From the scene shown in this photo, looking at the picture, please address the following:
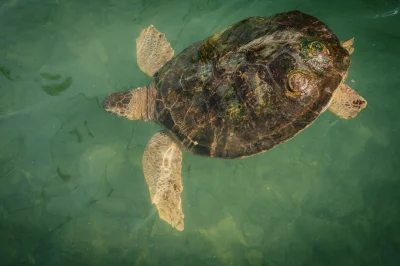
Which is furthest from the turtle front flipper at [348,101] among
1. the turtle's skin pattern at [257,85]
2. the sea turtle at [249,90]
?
the turtle's skin pattern at [257,85]

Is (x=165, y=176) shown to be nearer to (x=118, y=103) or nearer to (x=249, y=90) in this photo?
(x=118, y=103)

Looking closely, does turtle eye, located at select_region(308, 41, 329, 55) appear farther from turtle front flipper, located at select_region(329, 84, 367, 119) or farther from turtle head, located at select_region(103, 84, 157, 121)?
turtle head, located at select_region(103, 84, 157, 121)

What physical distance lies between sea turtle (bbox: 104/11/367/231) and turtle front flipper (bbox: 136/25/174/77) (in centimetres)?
67

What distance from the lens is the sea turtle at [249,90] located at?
3.07 metres

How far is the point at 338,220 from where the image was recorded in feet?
13.3

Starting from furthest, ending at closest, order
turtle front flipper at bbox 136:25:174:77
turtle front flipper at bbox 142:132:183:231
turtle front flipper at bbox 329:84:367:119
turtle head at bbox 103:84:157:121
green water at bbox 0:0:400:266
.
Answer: turtle front flipper at bbox 136:25:174:77 → turtle head at bbox 103:84:157:121 → green water at bbox 0:0:400:266 → turtle front flipper at bbox 142:132:183:231 → turtle front flipper at bbox 329:84:367:119

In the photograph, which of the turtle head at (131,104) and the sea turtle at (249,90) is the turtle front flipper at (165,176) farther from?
the turtle head at (131,104)

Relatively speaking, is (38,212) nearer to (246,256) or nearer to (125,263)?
(125,263)

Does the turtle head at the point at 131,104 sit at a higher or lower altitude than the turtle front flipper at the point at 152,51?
lower

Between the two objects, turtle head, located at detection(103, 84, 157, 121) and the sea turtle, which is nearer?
the sea turtle

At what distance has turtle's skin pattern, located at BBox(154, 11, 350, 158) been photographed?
10.0ft

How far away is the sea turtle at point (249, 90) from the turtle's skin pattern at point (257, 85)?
0.04 feet

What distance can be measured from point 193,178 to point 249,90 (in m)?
1.80

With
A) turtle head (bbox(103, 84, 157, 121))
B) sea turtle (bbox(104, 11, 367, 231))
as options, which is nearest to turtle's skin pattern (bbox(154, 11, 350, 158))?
sea turtle (bbox(104, 11, 367, 231))
